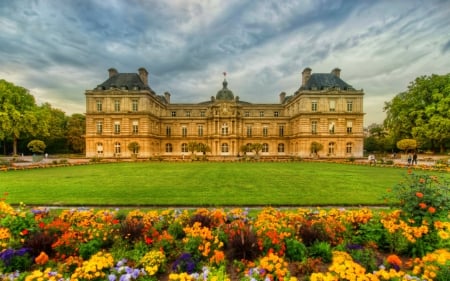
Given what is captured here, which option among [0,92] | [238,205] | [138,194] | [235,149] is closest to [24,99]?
[0,92]

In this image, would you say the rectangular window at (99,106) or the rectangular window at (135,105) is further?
the rectangular window at (135,105)

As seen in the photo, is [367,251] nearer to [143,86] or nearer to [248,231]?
[248,231]

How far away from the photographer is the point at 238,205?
330 inches

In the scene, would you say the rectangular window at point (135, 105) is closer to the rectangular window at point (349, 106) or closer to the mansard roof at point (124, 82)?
the mansard roof at point (124, 82)

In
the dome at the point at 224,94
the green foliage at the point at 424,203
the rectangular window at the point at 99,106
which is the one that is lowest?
the green foliage at the point at 424,203

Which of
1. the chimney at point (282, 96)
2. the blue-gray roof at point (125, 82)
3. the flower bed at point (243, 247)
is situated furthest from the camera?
the chimney at point (282, 96)

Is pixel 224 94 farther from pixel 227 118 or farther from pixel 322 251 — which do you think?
pixel 322 251

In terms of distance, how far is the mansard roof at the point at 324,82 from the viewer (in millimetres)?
41656

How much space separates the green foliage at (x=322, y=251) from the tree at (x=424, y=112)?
42.3 meters

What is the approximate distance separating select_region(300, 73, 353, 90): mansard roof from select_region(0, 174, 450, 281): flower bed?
132 feet

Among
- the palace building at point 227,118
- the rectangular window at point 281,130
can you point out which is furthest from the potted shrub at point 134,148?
the rectangular window at point 281,130

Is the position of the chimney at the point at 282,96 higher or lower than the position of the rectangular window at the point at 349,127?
higher

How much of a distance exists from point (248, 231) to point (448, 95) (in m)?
46.5

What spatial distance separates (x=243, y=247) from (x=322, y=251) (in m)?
1.60
